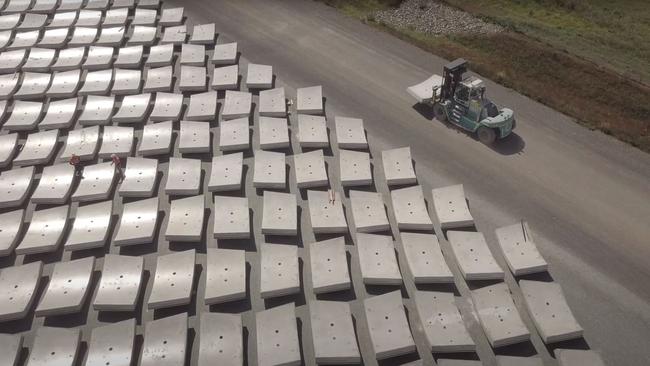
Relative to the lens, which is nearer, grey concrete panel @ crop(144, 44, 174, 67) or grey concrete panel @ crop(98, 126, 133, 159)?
grey concrete panel @ crop(98, 126, 133, 159)

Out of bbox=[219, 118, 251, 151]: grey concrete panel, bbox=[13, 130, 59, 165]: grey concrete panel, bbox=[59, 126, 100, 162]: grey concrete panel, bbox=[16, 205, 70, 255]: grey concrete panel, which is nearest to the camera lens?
bbox=[16, 205, 70, 255]: grey concrete panel

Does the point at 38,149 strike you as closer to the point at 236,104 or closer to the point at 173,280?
the point at 236,104

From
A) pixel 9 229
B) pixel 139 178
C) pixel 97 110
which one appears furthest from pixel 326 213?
pixel 97 110

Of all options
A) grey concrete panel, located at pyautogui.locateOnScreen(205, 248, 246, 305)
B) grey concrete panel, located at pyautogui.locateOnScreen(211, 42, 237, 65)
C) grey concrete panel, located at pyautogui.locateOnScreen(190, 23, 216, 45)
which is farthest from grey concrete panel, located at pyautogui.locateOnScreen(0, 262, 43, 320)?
grey concrete panel, located at pyautogui.locateOnScreen(190, 23, 216, 45)

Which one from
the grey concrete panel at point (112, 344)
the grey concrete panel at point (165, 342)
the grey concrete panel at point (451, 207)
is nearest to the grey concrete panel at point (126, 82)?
the grey concrete panel at point (112, 344)

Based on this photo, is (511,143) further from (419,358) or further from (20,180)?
(20,180)

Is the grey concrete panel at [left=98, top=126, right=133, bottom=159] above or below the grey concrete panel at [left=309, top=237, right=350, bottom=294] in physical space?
above

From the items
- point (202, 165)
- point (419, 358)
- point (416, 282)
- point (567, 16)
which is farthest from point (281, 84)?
point (567, 16)

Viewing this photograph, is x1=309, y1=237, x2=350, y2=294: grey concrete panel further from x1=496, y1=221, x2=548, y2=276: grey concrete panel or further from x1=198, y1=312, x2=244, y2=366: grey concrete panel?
x1=496, y1=221, x2=548, y2=276: grey concrete panel
